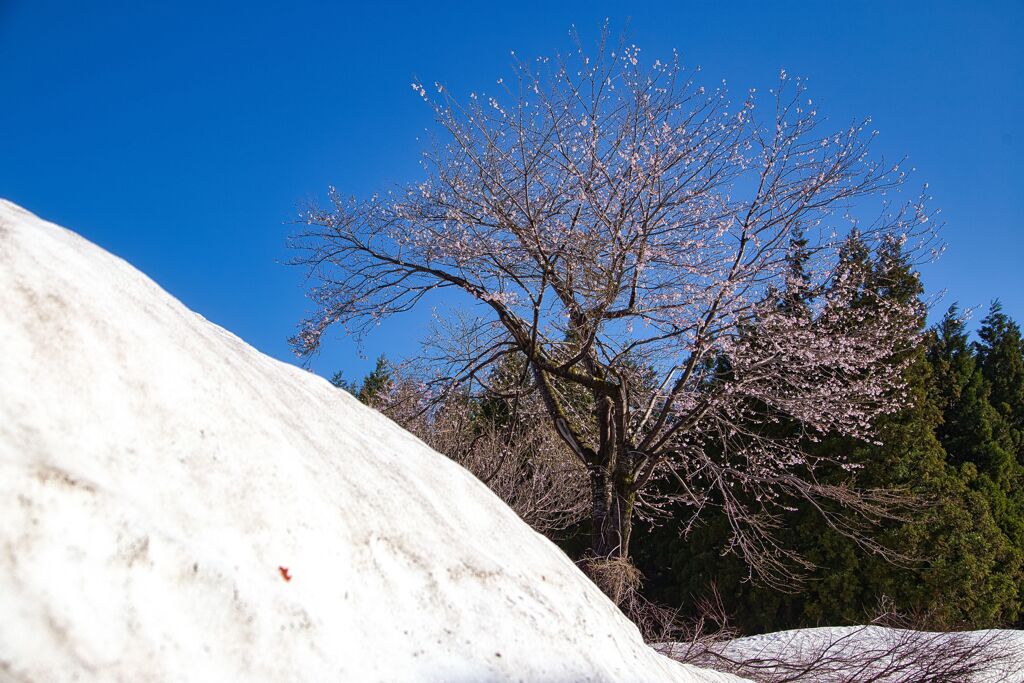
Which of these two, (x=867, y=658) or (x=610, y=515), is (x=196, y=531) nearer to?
(x=867, y=658)

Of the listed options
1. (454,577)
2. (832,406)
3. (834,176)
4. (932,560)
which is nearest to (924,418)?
(932,560)

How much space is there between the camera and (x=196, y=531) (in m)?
1.25

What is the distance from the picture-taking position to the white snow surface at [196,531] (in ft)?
3.53

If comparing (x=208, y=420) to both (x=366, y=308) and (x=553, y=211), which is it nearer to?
(x=553, y=211)

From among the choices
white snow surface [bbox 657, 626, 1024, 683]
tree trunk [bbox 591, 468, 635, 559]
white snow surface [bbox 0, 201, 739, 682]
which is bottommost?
white snow surface [bbox 657, 626, 1024, 683]

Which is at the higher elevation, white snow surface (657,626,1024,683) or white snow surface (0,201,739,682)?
white snow surface (0,201,739,682)

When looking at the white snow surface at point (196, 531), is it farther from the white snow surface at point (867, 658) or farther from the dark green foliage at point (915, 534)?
the dark green foliage at point (915, 534)

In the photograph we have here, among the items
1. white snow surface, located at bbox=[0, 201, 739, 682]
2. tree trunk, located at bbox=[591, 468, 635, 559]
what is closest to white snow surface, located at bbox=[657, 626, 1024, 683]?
tree trunk, located at bbox=[591, 468, 635, 559]

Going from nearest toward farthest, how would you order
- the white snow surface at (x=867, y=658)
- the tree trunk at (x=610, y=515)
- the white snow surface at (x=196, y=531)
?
1. the white snow surface at (x=196, y=531)
2. the white snow surface at (x=867, y=658)
3. the tree trunk at (x=610, y=515)

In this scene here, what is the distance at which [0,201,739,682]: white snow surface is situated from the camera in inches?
42.4

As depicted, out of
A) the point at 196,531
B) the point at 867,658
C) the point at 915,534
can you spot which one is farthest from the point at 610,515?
the point at 196,531

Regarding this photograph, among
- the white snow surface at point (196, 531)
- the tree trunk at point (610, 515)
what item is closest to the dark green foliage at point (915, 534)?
the tree trunk at point (610, 515)

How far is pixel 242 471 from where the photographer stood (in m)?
1.39

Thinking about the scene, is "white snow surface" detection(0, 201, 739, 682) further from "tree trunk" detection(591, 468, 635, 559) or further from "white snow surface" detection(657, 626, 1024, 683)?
"tree trunk" detection(591, 468, 635, 559)
